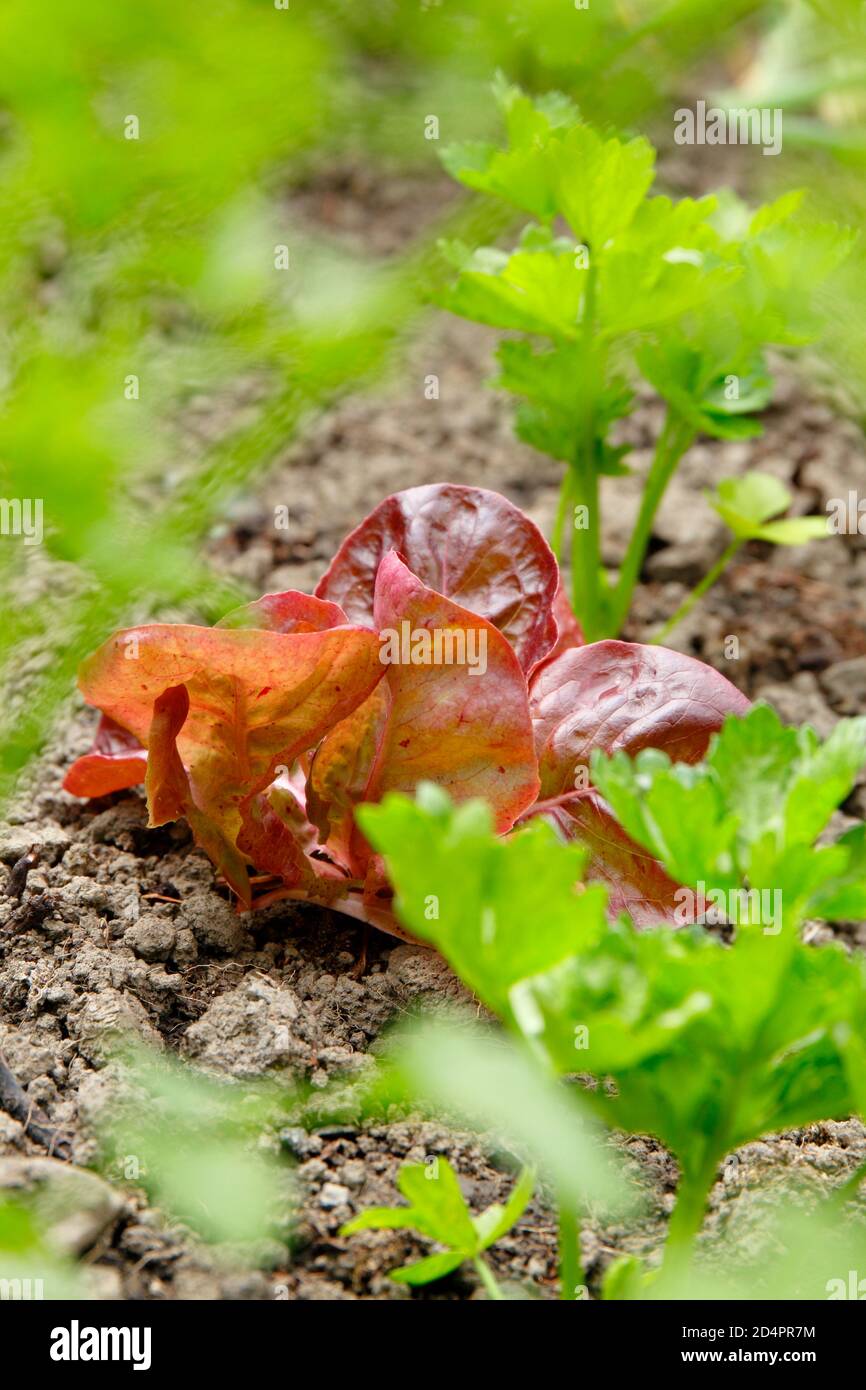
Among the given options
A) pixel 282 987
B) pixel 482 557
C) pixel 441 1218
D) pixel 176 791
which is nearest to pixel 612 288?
pixel 482 557

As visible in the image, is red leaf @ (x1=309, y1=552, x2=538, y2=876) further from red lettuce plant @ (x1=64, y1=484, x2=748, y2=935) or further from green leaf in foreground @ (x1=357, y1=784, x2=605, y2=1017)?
green leaf in foreground @ (x1=357, y1=784, x2=605, y2=1017)

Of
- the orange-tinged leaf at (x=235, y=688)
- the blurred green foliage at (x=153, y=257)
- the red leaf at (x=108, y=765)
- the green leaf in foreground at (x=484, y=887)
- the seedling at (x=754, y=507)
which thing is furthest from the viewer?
the seedling at (x=754, y=507)

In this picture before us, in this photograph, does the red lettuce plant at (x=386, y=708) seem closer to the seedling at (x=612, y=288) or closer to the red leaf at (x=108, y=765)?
the red leaf at (x=108, y=765)

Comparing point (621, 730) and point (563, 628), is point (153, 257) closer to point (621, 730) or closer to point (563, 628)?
point (621, 730)

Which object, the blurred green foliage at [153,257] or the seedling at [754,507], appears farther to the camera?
the seedling at [754,507]

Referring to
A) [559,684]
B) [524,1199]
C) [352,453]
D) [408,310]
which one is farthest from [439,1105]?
[352,453]

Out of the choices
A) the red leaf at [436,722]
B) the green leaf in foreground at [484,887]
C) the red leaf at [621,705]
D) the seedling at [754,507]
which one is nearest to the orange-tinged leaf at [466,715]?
the red leaf at [436,722]

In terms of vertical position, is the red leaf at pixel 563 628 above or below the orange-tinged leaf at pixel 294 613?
above

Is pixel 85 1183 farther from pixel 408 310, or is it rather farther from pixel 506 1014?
pixel 408 310
